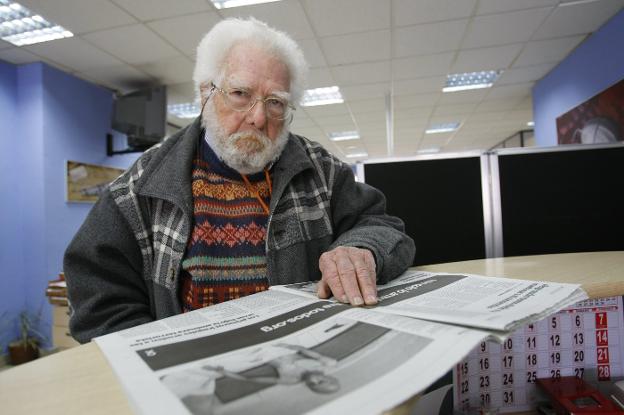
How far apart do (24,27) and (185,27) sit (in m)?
1.29

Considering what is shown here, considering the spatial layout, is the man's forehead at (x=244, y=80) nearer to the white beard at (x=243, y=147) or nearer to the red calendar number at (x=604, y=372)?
the white beard at (x=243, y=147)

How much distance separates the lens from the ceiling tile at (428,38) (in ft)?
10.6

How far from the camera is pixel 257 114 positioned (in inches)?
40.2

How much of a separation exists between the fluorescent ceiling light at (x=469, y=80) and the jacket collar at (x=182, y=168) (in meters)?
3.97

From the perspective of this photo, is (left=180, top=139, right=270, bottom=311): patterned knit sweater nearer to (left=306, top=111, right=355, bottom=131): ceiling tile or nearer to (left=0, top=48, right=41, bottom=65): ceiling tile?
(left=0, top=48, right=41, bottom=65): ceiling tile

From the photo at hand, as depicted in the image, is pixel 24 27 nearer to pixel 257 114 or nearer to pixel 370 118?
pixel 257 114

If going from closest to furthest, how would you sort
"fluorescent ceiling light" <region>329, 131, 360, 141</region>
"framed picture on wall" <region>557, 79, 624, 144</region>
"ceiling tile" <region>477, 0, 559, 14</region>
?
"ceiling tile" <region>477, 0, 559, 14</region>, "framed picture on wall" <region>557, 79, 624, 144</region>, "fluorescent ceiling light" <region>329, 131, 360, 141</region>

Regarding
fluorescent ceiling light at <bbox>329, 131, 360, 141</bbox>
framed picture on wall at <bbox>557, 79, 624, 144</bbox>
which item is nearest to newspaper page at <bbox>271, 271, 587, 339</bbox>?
framed picture on wall at <bbox>557, 79, 624, 144</bbox>

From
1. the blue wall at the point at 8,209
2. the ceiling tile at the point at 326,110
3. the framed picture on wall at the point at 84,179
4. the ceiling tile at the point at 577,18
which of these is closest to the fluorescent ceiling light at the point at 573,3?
the ceiling tile at the point at 577,18

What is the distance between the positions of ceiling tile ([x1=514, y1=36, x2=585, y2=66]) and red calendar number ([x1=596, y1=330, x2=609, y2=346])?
3654 millimetres

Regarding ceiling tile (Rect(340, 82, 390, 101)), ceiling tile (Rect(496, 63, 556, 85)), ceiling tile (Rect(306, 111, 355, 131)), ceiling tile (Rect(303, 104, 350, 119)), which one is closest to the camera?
ceiling tile (Rect(496, 63, 556, 85))

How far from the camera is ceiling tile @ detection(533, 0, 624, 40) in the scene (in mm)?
3010

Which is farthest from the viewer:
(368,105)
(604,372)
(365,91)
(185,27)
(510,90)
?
(368,105)

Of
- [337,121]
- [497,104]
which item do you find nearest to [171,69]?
[337,121]
